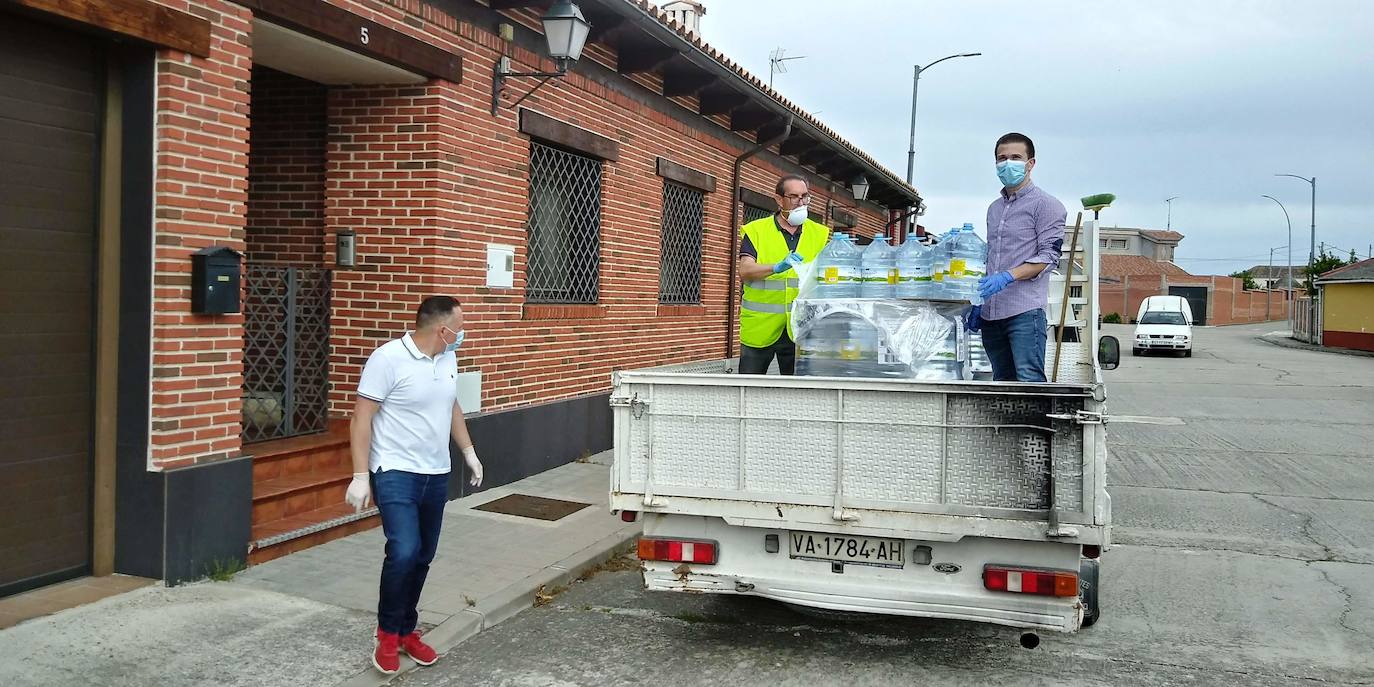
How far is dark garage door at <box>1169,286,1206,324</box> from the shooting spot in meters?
72.6

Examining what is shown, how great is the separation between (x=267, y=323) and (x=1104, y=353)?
525 cm

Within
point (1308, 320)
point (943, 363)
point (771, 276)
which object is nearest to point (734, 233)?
point (771, 276)

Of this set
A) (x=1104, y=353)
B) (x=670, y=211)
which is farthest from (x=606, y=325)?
(x=1104, y=353)

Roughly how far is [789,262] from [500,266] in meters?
2.92

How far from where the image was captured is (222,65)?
19.3 feet

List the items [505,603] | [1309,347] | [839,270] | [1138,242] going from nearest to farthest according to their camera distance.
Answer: [505,603] → [839,270] → [1309,347] → [1138,242]

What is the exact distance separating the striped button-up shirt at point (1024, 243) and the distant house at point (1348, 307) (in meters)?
38.2

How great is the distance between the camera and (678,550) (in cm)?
490

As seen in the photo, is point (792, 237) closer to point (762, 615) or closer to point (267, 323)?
point (762, 615)

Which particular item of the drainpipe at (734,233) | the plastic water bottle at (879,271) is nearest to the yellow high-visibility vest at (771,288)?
the plastic water bottle at (879,271)

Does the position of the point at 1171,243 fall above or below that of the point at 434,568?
above

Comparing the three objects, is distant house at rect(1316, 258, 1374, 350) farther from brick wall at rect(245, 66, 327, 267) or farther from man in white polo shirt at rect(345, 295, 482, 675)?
man in white polo shirt at rect(345, 295, 482, 675)

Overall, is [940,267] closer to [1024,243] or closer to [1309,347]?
[1024,243]

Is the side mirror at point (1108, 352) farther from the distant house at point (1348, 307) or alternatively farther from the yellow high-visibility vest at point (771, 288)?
the distant house at point (1348, 307)
